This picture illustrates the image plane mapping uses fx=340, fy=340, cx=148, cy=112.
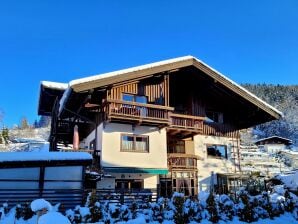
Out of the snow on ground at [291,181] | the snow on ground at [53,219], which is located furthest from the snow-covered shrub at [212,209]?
the snow on ground at [53,219]

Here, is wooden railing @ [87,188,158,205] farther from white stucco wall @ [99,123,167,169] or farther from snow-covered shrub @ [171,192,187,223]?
white stucco wall @ [99,123,167,169]

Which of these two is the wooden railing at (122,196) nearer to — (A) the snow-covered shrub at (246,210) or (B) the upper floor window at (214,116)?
(A) the snow-covered shrub at (246,210)

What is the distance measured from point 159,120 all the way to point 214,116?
7.23 meters

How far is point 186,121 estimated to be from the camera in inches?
965

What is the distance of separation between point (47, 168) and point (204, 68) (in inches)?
544

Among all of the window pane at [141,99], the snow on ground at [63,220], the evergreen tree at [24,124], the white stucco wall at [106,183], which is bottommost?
the snow on ground at [63,220]

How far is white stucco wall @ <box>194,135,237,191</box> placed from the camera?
25.5 metres

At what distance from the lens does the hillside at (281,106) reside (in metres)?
96.1

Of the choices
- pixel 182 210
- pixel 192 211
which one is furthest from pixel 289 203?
pixel 182 210

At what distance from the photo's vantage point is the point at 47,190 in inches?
599

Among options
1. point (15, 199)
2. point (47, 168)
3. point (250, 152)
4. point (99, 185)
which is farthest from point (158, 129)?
point (250, 152)

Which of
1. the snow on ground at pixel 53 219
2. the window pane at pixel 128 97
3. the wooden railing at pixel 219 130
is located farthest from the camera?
the wooden railing at pixel 219 130

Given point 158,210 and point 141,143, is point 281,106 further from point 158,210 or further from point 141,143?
point 158,210

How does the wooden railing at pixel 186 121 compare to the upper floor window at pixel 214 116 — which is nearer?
the wooden railing at pixel 186 121
